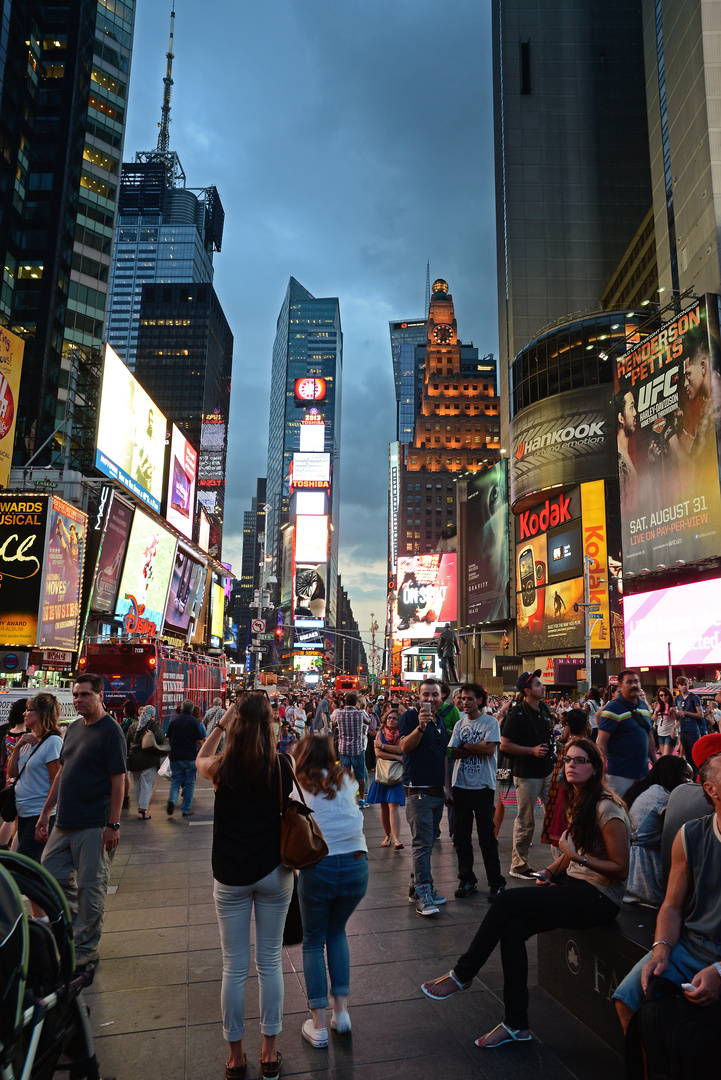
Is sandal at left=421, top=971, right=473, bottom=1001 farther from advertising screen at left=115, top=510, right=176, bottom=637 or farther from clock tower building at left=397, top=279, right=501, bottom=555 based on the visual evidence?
clock tower building at left=397, top=279, right=501, bottom=555

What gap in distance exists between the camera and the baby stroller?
8.50ft

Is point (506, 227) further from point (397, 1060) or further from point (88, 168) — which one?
point (397, 1060)

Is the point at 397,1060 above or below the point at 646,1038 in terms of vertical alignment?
below

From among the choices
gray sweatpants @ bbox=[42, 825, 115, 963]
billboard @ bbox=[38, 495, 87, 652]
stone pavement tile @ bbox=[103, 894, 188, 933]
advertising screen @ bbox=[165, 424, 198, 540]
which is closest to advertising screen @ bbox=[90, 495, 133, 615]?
billboard @ bbox=[38, 495, 87, 652]

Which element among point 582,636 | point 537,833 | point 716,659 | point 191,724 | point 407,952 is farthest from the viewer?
point 582,636

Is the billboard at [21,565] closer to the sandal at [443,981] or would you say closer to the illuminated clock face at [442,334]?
the sandal at [443,981]

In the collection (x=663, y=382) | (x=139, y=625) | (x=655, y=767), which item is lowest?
(x=655, y=767)

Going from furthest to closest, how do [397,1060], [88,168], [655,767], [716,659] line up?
[88,168], [716,659], [655,767], [397,1060]

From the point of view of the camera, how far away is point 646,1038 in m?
2.86

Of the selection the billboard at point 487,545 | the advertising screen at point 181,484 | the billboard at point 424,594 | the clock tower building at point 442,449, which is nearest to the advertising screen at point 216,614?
the advertising screen at point 181,484

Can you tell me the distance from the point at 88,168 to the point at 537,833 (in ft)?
238

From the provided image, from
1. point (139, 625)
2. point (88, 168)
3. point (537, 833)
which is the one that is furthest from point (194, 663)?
point (88, 168)

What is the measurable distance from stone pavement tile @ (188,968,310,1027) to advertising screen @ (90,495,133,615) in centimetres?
2946

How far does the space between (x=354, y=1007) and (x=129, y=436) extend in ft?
112
